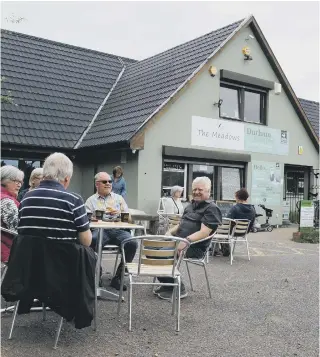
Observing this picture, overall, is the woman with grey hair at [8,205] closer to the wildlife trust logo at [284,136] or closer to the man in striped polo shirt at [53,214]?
the man in striped polo shirt at [53,214]

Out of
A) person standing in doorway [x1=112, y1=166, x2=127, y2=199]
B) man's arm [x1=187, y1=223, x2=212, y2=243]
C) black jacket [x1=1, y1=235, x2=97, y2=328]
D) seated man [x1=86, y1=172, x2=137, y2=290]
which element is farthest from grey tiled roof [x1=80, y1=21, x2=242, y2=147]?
black jacket [x1=1, y1=235, x2=97, y2=328]

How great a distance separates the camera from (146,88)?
14930 millimetres

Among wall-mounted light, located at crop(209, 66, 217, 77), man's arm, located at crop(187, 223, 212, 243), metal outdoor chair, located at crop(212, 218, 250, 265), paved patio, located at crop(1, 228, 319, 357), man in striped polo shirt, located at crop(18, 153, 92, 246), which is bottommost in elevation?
paved patio, located at crop(1, 228, 319, 357)

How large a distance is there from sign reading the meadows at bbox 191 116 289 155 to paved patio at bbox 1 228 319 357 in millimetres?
8034

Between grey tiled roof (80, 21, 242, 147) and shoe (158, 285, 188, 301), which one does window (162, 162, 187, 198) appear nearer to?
grey tiled roof (80, 21, 242, 147)

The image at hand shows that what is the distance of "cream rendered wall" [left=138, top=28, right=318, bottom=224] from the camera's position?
43.2 feet

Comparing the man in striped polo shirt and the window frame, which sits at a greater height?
the window frame

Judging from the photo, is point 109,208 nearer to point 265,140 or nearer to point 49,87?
point 49,87

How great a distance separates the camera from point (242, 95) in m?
15.9

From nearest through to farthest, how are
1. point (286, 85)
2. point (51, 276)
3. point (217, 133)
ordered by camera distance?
point (51, 276)
point (217, 133)
point (286, 85)

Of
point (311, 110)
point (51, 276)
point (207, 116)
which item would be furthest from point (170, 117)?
point (311, 110)

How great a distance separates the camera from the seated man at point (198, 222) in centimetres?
550

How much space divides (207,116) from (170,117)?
1618mm

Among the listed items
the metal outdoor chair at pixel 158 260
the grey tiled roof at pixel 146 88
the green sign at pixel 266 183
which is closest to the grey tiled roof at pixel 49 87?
the grey tiled roof at pixel 146 88
